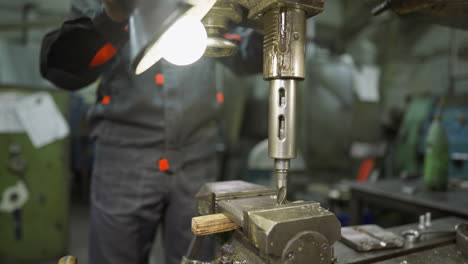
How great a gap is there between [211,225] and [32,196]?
214 centimetres

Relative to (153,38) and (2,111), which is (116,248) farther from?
(2,111)

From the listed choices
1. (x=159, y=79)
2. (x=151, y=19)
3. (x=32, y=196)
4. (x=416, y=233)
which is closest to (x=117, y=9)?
(x=151, y=19)

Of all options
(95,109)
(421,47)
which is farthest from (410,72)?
(95,109)

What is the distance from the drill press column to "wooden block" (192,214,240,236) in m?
0.13

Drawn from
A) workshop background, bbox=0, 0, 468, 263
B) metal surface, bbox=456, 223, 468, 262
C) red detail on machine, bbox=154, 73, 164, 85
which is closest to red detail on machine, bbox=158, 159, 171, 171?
red detail on machine, bbox=154, 73, 164, 85

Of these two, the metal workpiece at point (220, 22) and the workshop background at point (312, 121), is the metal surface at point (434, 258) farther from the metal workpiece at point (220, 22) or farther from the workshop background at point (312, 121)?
the workshop background at point (312, 121)

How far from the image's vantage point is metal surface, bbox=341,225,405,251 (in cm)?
70

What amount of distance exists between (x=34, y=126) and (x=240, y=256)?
216 centimetres

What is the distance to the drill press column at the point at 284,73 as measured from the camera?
0.54 meters

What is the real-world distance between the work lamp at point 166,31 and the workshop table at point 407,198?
1.21 m

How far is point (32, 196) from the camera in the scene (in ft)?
7.07

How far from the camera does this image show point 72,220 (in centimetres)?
335

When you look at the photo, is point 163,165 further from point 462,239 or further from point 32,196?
point 32,196

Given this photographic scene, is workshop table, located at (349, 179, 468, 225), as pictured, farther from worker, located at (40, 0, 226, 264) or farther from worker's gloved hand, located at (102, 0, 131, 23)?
worker's gloved hand, located at (102, 0, 131, 23)
